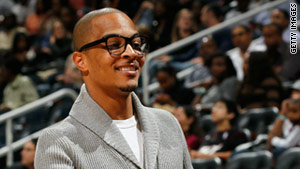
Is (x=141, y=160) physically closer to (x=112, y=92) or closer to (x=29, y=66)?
(x=112, y=92)

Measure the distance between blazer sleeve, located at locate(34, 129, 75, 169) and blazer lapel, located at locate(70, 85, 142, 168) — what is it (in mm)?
102

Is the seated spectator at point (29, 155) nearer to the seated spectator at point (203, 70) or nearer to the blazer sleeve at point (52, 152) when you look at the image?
the seated spectator at point (203, 70)

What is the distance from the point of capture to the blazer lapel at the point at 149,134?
1671 mm

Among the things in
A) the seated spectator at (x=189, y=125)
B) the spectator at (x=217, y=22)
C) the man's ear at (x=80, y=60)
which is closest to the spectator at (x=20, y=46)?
the spectator at (x=217, y=22)

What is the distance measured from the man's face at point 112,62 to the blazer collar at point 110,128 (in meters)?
0.06

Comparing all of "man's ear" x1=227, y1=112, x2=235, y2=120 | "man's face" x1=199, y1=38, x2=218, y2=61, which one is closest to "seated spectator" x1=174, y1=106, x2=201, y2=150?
"man's ear" x1=227, y1=112, x2=235, y2=120

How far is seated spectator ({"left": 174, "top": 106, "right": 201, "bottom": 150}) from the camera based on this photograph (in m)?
4.99

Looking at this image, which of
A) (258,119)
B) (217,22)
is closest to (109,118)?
(258,119)

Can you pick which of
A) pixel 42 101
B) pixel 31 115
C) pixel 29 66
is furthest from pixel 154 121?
pixel 29 66

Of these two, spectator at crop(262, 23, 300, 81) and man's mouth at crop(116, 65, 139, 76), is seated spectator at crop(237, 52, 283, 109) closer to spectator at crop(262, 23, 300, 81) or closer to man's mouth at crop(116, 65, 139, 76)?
spectator at crop(262, 23, 300, 81)

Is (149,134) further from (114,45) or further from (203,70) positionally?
(203,70)

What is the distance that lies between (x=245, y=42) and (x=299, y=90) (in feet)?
4.38

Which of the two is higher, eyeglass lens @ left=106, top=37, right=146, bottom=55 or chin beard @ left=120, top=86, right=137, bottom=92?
eyeglass lens @ left=106, top=37, right=146, bottom=55

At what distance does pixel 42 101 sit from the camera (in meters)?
5.52
